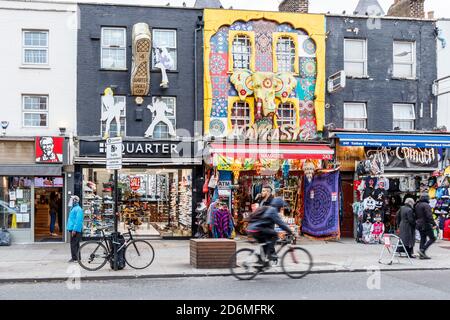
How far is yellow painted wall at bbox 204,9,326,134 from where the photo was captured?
22.1 metres

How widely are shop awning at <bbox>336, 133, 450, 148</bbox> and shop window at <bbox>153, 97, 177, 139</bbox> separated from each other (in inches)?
237

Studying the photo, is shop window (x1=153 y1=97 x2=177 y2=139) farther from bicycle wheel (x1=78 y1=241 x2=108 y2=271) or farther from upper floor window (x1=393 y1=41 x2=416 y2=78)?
upper floor window (x1=393 y1=41 x2=416 y2=78)

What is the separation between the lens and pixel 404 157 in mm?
22422

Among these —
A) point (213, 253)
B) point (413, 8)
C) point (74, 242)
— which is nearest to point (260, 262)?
point (213, 253)

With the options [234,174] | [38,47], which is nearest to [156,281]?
[234,174]

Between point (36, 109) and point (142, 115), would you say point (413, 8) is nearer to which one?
point (142, 115)

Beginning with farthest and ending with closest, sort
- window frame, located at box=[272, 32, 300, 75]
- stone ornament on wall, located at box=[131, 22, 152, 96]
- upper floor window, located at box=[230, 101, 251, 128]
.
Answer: window frame, located at box=[272, 32, 300, 75] < upper floor window, located at box=[230, 101, 251, 128] < stone ornament on wall, located at box=[131, 22, 152, 96]

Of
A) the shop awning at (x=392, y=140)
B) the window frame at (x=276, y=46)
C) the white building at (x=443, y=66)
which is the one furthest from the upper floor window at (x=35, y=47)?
the white building at (x=443, y=66)

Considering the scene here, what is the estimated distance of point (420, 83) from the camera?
2398 cm

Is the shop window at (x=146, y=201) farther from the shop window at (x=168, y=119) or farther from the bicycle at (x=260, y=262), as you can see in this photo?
the bicycle at (x=260, y=262)

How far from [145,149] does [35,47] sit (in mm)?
5378

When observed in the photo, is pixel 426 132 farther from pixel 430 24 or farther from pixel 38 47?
pixel 38 47

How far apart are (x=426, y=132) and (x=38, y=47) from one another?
47.7 feet

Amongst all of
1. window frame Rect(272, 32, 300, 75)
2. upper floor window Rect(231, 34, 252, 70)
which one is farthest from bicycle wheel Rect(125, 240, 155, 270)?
window frame Rect(272, 32, 300, 75)
